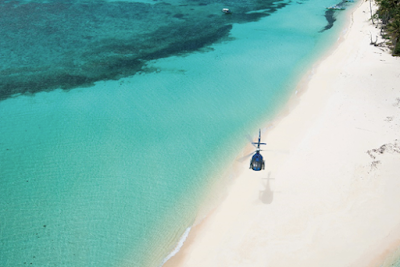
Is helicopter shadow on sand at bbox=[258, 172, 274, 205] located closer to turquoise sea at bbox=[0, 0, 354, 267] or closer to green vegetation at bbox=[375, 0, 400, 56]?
turquoise sea at bbox=[0, 0, 354, 267]

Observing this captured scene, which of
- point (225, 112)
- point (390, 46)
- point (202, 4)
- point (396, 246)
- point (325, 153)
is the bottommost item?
point (396, 246)

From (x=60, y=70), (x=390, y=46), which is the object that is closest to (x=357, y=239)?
(x=390, y=46)

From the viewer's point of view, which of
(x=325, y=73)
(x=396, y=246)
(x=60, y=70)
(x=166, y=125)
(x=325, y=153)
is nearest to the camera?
(x=396, y=246)

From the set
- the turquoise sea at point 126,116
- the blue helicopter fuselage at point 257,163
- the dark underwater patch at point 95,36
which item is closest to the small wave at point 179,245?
the turquoise sea at point 126,116

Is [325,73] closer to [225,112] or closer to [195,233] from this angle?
[225,112]

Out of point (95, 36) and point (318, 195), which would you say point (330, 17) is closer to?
point (95, 36)

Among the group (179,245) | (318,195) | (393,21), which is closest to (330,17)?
(393,21)

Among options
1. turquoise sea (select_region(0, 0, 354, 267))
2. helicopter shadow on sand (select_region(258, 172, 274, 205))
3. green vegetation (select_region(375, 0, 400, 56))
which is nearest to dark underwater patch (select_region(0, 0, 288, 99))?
turquoise sea (select_region(0, 0, 354, 267))
